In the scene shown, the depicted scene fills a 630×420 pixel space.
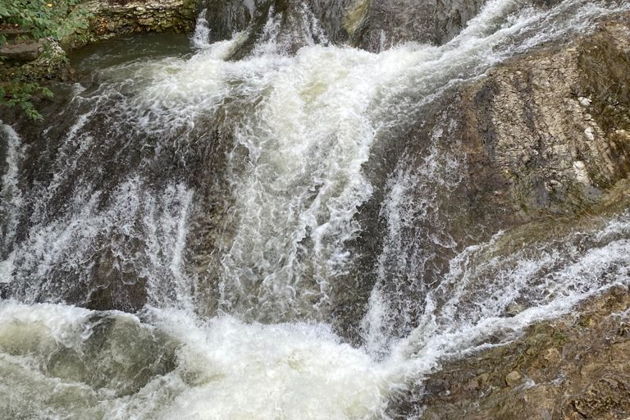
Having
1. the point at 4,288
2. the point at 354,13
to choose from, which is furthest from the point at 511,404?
the point at 354,13

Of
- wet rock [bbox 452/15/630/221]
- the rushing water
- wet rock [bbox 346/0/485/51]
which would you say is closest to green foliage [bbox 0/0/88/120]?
the rushing water

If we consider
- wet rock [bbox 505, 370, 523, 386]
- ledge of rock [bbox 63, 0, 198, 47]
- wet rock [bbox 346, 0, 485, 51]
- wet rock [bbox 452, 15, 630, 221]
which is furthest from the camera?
ledge of rock [bbox 63, 0, 198, 47]

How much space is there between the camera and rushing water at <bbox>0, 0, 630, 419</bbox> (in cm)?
474

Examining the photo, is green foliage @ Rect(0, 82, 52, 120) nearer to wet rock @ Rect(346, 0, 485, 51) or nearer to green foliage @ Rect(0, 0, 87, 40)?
green foliage @ Rect(0, 0, 87, 40)

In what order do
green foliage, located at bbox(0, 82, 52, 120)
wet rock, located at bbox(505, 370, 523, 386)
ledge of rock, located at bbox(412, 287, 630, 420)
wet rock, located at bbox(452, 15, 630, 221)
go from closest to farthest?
ledge of rock, located at bbox(412, 287, 630, 420) < wet rock, located at bbox(505, 370, 523, 386) < wet rock, located at bbox(452, 15, 630, 221) < green foliage, located at bbox(0, 82, 52, 120)

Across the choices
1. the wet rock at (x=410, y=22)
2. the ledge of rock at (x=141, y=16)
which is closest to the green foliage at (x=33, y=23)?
the ledge of rock at (x=141, y=16)

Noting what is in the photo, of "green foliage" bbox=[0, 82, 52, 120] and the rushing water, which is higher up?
"green foliage" bbox=[0, 82, 52, 120]

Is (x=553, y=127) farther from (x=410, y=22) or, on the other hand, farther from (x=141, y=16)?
(x=141, y=16)

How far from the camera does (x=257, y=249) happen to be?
5.91m

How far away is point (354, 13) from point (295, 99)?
2293 mm

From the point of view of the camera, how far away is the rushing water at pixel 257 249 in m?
4.74

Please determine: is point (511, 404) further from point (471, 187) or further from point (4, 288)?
point (4, 288)

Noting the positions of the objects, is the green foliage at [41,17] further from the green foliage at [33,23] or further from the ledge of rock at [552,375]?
the ledge of rock at [552,375]

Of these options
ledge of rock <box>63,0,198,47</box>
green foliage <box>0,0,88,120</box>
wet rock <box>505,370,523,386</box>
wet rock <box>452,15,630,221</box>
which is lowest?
wet rock <box>505,370,523,386</box>
